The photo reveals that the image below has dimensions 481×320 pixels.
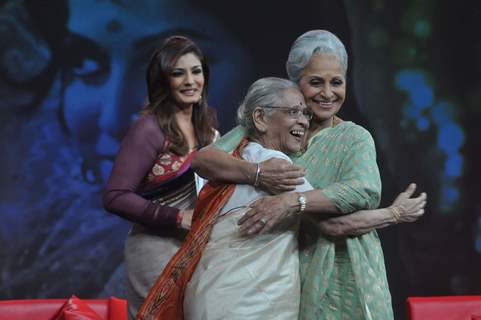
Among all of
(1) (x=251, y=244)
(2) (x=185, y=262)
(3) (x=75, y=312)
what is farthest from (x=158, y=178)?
(1) (x=251, y=244)

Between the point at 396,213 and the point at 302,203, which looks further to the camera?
the point at 396,213

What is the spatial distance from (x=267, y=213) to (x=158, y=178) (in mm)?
1123

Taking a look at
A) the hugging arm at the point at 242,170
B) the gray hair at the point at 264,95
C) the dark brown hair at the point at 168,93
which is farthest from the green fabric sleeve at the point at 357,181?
the dark brown hair at the point at 168,93

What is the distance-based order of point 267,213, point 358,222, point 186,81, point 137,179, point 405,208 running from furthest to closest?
point 186,81 → point 137,179 → point 405,208 → point 358,222 → point 267,213

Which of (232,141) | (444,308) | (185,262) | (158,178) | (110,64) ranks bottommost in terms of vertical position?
(444,308)

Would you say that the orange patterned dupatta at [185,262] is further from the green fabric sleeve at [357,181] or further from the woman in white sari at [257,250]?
the green fabric sleeve at [357,181]

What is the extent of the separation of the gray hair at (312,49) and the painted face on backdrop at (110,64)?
305 centimetres

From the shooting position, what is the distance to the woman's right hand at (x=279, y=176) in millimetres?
2588

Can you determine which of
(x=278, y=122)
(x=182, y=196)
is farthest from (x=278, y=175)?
(x=182, y=196)

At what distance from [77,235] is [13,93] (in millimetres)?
902

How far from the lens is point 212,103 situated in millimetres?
5895

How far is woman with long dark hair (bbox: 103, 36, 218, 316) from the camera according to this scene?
3562 millimetres

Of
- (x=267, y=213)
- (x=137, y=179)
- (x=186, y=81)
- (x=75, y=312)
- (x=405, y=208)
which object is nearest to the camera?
(x=267, y=213)

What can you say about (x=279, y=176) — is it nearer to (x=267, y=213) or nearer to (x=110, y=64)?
(x=267, y=213)
